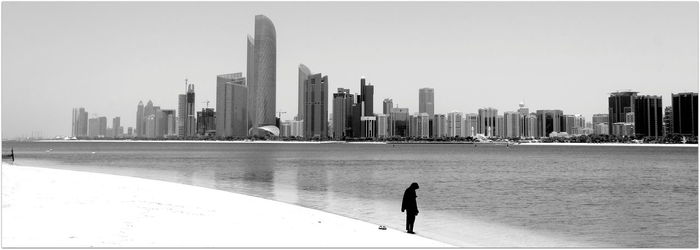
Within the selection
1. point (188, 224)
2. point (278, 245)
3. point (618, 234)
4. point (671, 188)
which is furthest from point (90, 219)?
point (671, 188)

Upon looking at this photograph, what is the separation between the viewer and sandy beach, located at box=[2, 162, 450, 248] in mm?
12469

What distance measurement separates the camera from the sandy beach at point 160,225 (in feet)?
40.9

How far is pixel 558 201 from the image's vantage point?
30.3 metres

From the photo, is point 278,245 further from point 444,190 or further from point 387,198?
point 444,190

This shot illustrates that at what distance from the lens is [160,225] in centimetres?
1456

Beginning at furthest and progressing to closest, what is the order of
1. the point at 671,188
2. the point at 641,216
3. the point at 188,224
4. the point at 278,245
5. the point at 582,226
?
the point at 671,188 < the point at 641,216 < the point at 582,226 < the point at 188,224 < the point at 278,245

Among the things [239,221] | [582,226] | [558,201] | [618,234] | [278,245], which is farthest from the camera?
[558,201]

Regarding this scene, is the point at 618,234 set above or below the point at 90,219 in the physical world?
below

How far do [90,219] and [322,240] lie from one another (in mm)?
6131

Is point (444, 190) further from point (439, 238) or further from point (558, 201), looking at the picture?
point (439, 238)

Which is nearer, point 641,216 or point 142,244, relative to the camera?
point 142,244

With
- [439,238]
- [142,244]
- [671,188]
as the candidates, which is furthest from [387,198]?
[671,188]

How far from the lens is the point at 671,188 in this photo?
133 ft

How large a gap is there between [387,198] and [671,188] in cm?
2361
